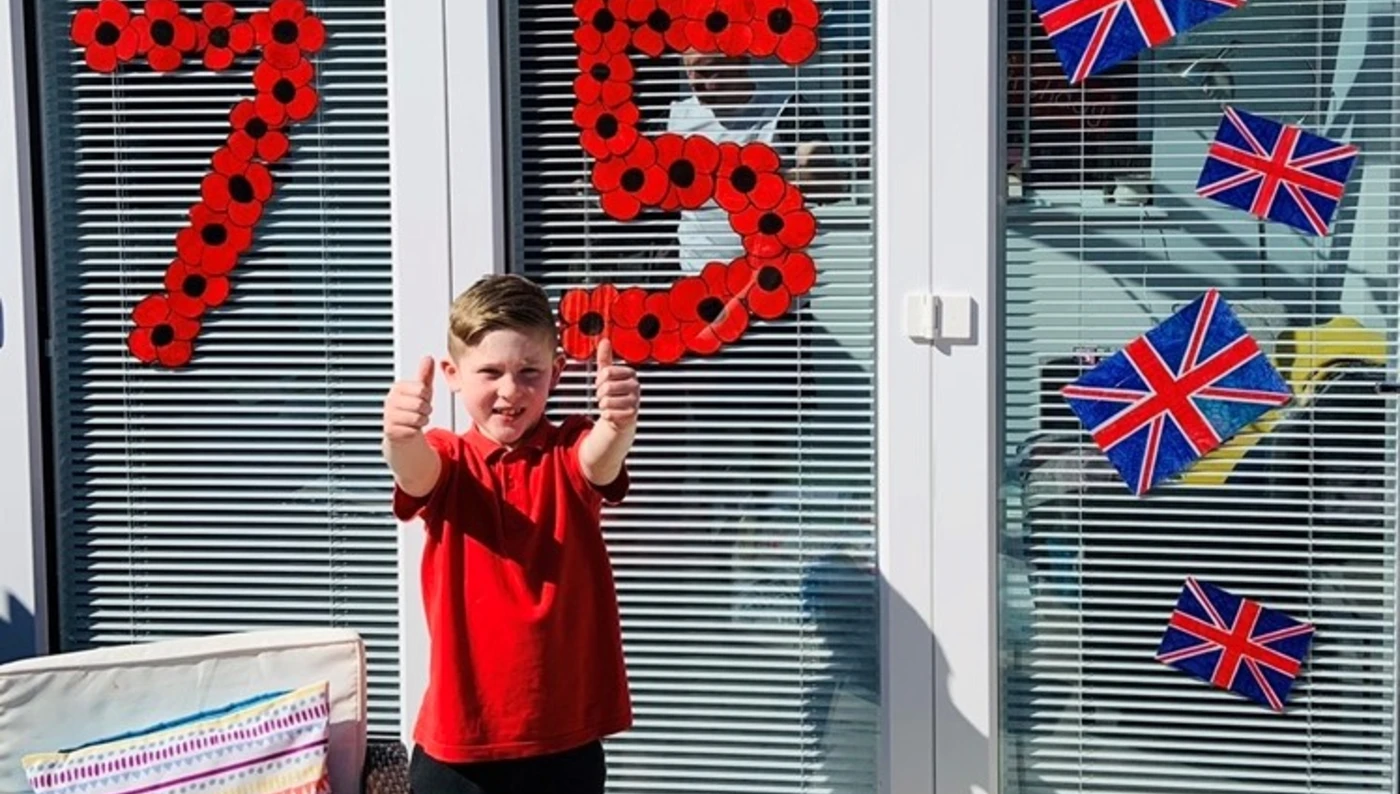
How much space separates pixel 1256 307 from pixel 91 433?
259 cm

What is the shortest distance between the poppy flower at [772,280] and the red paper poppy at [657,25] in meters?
0.48

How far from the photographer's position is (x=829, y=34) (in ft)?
12.1

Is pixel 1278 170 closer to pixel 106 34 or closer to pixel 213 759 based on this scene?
pixel 213 759

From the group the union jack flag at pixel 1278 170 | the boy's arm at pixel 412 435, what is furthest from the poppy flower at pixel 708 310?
the union jack flag at pixel 1278 170

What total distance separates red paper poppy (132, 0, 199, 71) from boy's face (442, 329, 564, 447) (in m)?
1.18

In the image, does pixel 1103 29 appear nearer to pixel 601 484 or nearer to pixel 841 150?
pixel 841 150

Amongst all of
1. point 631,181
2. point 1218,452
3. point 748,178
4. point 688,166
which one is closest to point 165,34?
point 631,181

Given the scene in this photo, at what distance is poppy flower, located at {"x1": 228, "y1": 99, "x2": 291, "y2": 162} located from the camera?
150 inches

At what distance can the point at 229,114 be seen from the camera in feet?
12.6

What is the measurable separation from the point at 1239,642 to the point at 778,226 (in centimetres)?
131

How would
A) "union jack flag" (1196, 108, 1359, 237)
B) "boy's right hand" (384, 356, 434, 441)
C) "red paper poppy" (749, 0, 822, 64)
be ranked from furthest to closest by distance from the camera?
"red paper poppy" (749, 0, 822, 64) → "union jack flag" (1196, 108, 1359, 237) → "boy's right hand" (384, 356, 434, 441)

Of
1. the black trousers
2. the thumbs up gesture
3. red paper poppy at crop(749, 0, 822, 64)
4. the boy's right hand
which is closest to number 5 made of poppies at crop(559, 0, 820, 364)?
red paper poppy at crop(749, 0, 822, 64)

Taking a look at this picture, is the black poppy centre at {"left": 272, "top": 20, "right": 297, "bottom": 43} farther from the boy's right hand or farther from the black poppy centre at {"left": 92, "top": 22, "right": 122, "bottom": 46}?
the boy's right hand

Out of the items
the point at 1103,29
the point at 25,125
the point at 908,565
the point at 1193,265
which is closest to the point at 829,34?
the point at 1103,29
